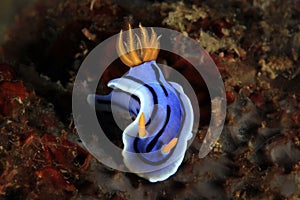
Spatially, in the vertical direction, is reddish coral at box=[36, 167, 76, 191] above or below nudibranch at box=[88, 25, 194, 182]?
below

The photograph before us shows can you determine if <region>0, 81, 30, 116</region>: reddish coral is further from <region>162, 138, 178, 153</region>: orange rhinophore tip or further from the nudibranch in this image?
<region>162, 138, 178, 153</region>: orange rhinophore tip

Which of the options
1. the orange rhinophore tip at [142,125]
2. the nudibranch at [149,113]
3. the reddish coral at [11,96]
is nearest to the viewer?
the orange rhinophore tip at [142,125]

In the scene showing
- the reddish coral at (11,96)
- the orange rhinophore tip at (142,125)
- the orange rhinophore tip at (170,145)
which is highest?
the orange rhinophore tip at (142,125)

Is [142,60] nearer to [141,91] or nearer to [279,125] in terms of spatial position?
[141,91]

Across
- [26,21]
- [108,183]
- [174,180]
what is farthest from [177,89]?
[26,21]

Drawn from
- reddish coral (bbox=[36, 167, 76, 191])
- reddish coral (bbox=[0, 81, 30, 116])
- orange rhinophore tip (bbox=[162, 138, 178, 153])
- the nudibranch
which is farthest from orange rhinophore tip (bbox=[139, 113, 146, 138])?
reddish coral (bbox=[0, 81, 30, 116])

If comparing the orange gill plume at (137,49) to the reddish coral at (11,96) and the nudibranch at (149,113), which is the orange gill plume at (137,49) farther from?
the reddish coral at (11,96)

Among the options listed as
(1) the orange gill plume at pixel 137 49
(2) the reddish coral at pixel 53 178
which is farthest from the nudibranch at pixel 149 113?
(2) the reddish coral at pixel 53 178

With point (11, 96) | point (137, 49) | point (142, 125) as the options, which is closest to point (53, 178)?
point (142, 125)
